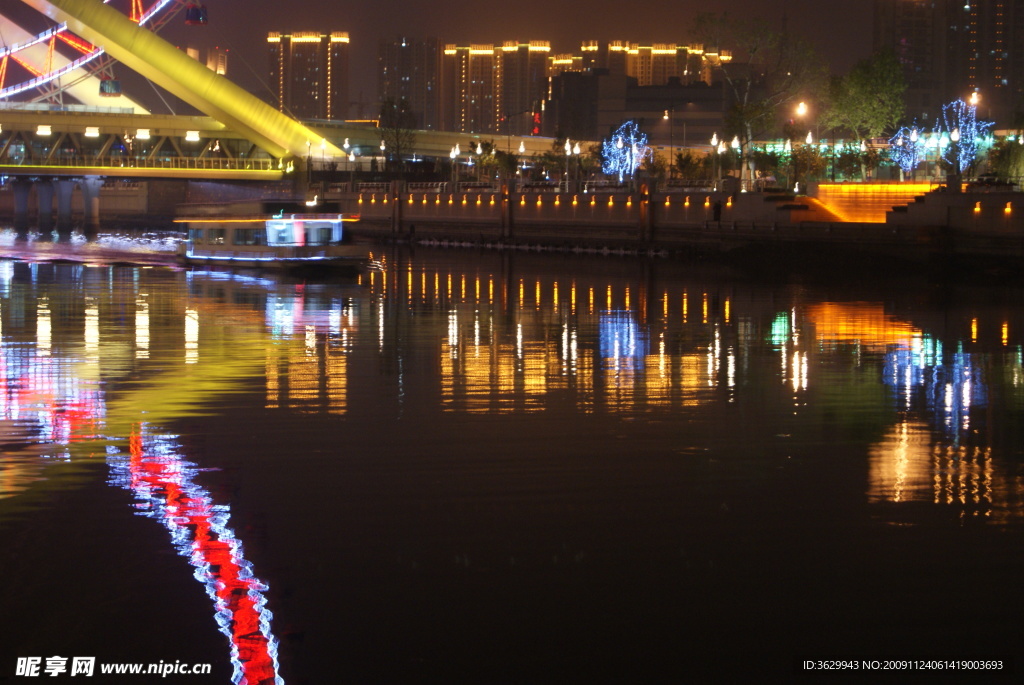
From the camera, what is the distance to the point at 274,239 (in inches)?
1348

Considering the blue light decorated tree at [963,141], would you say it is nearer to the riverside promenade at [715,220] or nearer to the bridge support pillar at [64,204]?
the riverside promenade at [715,220]

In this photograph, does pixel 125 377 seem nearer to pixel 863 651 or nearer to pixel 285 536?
→ pixel 285 536

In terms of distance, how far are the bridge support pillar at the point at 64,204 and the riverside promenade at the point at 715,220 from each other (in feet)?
75.2

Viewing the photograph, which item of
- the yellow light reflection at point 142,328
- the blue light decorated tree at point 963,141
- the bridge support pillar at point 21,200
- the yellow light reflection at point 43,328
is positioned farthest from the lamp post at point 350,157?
the yellow light reflection at point 43,328

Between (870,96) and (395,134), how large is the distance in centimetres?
3845

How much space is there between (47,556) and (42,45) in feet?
271

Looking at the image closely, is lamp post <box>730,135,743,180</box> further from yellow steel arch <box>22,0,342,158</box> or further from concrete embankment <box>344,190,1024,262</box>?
yellow steel arch <box>22,0,342,158</box>

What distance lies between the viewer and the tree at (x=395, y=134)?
265ft

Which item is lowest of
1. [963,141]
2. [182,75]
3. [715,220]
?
[715,220]

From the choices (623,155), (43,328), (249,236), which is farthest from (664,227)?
(623,155)

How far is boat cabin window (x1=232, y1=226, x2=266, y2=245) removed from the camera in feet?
114

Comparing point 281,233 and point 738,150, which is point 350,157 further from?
point 281,233

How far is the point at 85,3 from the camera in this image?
63938 millimetres

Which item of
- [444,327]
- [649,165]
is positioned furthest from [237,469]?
[649,165]
